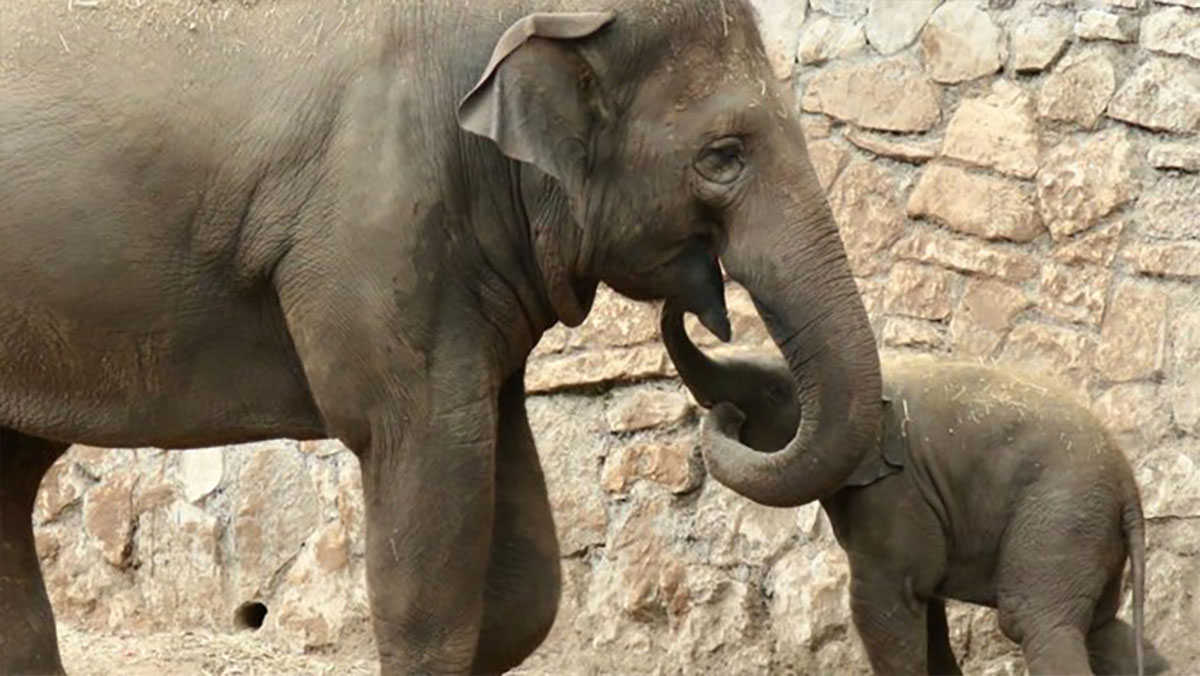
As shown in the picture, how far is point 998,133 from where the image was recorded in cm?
768

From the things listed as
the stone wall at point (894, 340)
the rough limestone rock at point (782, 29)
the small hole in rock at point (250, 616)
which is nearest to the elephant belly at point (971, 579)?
the stone wall at point (894, 340)

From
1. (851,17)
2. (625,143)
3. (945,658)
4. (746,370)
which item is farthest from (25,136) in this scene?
(851,17)

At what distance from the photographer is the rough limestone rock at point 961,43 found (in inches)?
304

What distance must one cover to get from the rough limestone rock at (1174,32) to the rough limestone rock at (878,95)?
649 mm

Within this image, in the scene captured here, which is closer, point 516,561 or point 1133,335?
point 516,561

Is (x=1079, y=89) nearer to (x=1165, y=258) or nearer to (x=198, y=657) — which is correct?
(x=1165, y=258)

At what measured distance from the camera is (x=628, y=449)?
8.15m

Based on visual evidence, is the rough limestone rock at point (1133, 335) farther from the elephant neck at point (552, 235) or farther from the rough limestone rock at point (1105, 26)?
the elephant neck at point (552, 235)

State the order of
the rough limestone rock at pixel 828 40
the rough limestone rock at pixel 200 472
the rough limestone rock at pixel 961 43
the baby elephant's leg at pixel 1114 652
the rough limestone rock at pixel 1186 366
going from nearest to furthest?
the baby elephant's leg at pixel 1114 652 < the rough limestone rock at pixel 1186 366 < the rough limestone rock at pixel 961 43 < the rough limestone rock at pixel 828 40 < the rough limestone rock at pixel 200 472

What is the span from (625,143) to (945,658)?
1.81 m

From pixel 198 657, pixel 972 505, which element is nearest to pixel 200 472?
pixel 198 657

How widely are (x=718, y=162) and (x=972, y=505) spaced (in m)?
1.27

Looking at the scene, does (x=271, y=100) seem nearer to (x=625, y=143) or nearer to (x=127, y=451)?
(x=625, y=143)

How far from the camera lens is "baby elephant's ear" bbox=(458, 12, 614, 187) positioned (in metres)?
5.41
